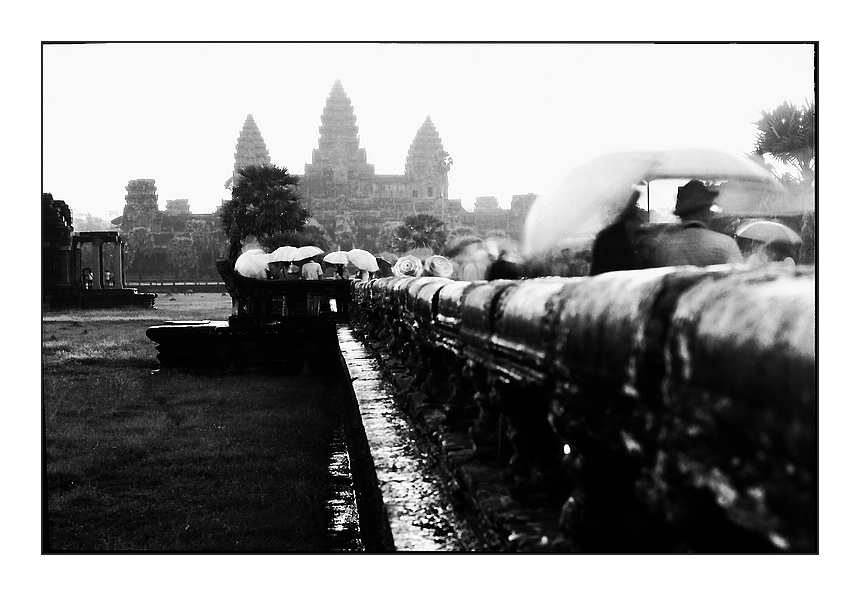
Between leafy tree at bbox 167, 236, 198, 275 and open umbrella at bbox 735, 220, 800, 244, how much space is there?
112ft

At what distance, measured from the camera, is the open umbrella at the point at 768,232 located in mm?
2920

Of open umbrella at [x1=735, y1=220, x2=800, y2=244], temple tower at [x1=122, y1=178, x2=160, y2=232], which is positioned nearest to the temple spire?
temple tower at [x1=122, y1=178, x2=160, y2=232]

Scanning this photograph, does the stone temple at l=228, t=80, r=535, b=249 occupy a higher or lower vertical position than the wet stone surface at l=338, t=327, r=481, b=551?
higher

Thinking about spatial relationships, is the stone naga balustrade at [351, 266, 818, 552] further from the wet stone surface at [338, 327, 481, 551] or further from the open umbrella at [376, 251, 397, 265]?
the open umbrella at [376, 251, 397, 265]

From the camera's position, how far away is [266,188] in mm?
18625

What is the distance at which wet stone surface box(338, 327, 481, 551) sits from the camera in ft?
5.45

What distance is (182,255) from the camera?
128 feet

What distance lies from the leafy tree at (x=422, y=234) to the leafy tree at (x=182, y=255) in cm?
967

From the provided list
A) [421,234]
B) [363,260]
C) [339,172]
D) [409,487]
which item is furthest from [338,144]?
[409,487]

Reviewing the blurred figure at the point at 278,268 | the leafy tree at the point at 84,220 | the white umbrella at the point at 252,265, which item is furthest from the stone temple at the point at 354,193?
the leafy tree at the point at 84,220

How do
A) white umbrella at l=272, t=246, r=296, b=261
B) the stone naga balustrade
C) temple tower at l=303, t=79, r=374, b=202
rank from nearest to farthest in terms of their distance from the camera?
the stone naga balustrade → white umbrella at l=272, t=246, r=296, b=261 → temple tower at l=303, t=79, r=374, b=202

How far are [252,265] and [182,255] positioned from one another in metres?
26.1
